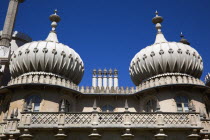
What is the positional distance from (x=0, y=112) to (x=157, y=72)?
15851 millimetres

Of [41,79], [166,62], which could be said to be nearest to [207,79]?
[166,62]

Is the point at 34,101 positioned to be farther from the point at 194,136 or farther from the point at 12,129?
the point at 194,136

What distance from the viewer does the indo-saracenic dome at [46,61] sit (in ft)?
72.0

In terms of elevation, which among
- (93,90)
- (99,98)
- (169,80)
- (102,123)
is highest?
(169,80)

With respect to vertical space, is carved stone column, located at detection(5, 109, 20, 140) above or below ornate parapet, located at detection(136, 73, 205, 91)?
below

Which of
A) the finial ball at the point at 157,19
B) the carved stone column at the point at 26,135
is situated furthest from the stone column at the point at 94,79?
the carved stone column at the point at 26,135

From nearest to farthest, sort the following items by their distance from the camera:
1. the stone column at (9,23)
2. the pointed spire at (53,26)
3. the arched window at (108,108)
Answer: the arched window at (108,108)
the pointed spire at (53,26)
the stone column at (9,23)

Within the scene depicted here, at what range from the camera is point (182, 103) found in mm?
A: 20766

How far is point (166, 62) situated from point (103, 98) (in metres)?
7.21

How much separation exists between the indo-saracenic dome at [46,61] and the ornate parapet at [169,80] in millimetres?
7507

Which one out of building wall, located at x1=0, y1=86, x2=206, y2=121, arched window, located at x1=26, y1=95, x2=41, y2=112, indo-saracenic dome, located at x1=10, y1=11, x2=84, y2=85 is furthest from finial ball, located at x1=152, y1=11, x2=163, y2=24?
arched window, located at x1=26, y1=95, x2=41, y2=112

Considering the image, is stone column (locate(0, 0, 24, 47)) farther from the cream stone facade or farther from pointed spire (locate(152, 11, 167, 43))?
pointed spire (locate(152, 11, 167, 43))

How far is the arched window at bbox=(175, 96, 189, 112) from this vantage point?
2048cm

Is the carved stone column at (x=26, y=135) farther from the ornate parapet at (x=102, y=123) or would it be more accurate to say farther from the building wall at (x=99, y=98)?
the building wall at (x=99, y=98)
